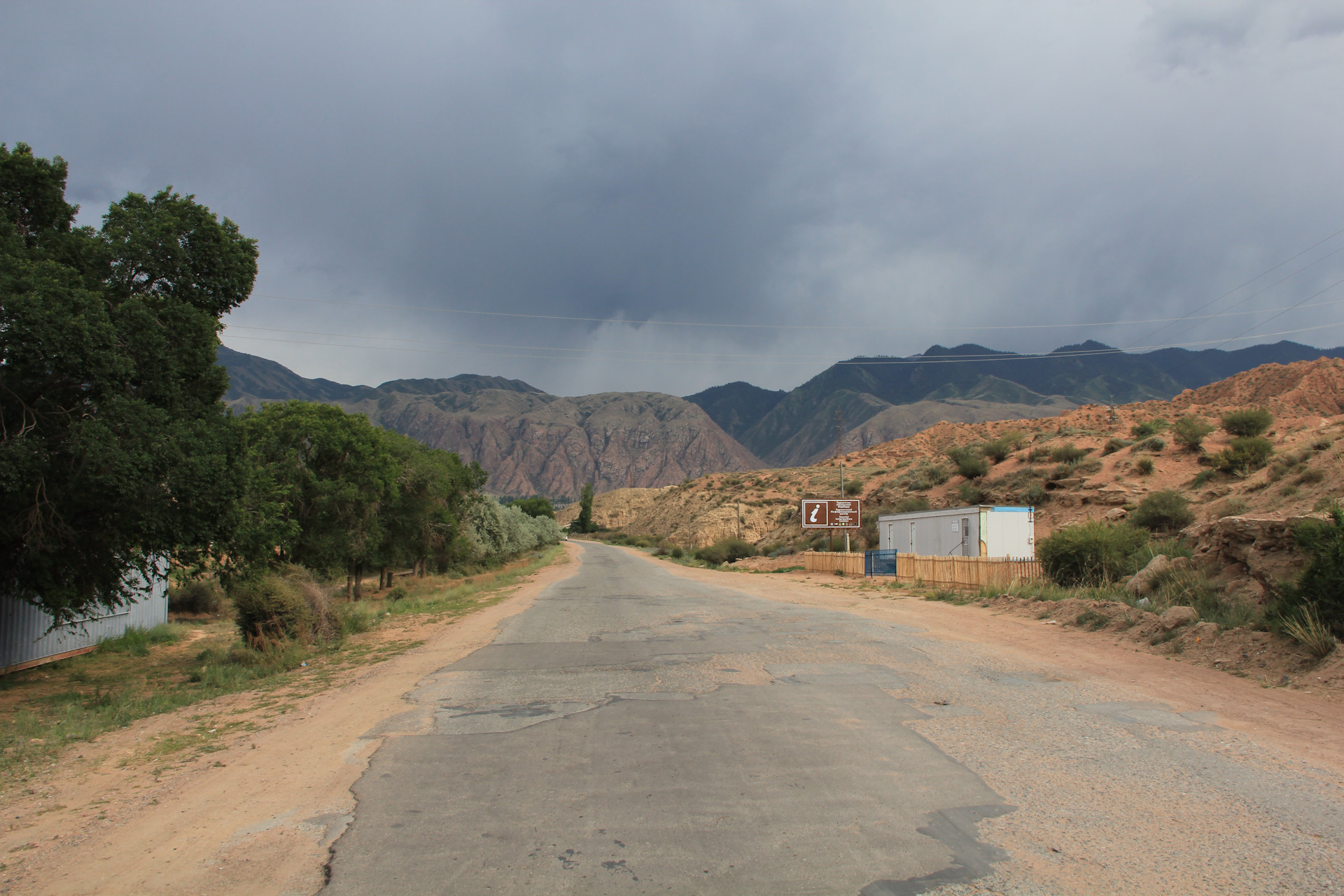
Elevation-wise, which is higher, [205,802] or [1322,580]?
[1322,580]

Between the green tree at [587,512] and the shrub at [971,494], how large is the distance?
10274cm

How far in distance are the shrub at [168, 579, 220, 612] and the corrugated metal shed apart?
807 cm

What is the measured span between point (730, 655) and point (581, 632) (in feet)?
14.3

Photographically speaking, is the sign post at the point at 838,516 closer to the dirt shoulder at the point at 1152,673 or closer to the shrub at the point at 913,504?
the shrub at the point at 913,504

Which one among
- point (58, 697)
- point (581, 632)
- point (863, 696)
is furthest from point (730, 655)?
point (58, 697)

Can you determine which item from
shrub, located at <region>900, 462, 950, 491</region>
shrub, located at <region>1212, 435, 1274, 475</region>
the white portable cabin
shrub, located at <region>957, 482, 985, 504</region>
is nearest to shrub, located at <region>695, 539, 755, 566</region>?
shrub, located at <region>900, 462, 950, 491</region>

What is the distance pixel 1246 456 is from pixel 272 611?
36.7 metres

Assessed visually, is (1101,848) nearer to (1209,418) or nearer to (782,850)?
(782,850)

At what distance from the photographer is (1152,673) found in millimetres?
9875

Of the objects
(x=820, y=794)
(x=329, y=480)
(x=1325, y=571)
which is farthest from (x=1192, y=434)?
(x=820, y=794)

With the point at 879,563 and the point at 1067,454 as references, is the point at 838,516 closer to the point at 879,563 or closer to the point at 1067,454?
the point at 879,563

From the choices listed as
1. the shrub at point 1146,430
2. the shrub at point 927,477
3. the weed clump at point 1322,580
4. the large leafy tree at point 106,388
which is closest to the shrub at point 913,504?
the shrub at point 927,477

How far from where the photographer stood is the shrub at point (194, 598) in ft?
87.4

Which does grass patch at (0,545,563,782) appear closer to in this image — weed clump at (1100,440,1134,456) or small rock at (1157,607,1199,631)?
small rock at (1157,607,1199,631)
